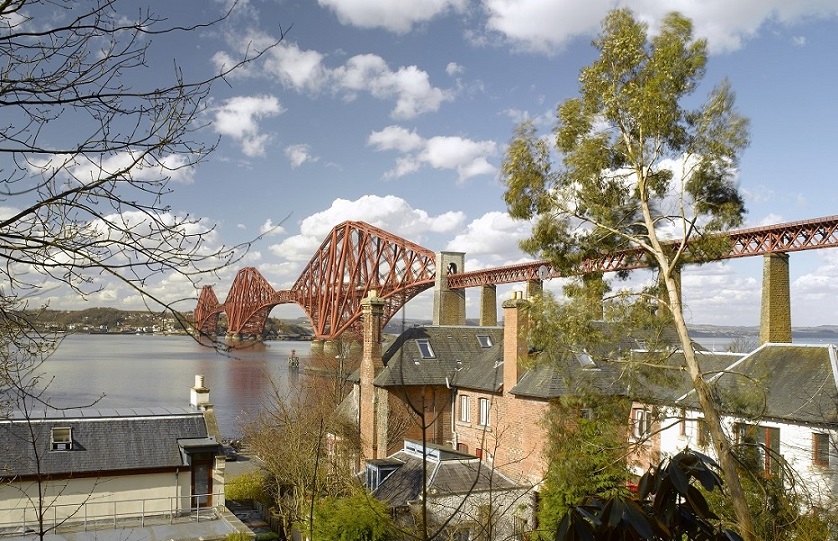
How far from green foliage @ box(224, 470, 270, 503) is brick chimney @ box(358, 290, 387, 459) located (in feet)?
13.7

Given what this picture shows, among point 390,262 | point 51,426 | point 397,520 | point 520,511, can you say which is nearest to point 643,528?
point 397,520

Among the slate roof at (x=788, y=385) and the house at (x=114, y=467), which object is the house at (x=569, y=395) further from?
the house at (x=114, y=467)

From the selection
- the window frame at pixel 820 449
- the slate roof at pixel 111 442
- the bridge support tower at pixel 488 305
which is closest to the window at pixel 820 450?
the window frame at pixel 820 449

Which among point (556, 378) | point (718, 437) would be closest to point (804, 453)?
point (718, 437)

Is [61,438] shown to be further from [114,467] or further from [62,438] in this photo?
[114,467]

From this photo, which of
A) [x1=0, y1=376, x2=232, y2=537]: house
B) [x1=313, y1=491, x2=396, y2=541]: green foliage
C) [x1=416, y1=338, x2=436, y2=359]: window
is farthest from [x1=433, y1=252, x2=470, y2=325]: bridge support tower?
[x1=313, y1=491, x2=396, y2=541]: green foliage

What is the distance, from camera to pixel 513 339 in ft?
79.5

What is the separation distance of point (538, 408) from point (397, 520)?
681 centimetres

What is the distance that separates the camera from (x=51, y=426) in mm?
Answer: 18953

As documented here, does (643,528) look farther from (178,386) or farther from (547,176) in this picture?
(178,386)

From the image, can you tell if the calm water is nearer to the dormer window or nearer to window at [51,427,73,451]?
the dormer window

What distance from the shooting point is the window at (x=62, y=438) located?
1872 centimetres

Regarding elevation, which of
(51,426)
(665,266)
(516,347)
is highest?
(665,266)

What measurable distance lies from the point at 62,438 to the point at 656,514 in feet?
63.5
